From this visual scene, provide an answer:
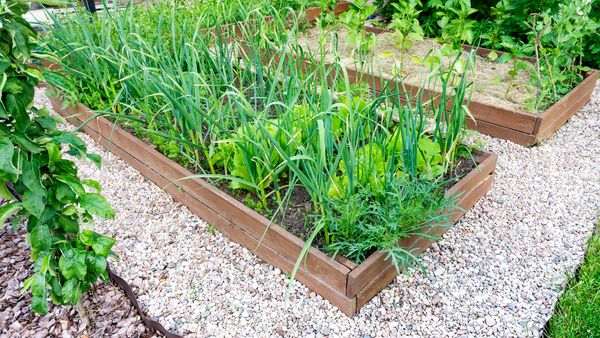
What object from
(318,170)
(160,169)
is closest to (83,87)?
(160,169)


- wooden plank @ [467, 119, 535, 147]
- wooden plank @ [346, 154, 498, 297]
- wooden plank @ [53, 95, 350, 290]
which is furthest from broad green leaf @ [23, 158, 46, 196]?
wooden plank @ [467, 119, 535, 147]

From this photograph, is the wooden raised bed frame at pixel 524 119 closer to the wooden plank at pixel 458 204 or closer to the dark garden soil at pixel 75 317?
the wooden plank at pixel 458 204

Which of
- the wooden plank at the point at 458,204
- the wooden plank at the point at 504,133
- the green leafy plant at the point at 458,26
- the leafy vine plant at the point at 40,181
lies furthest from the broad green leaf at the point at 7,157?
the green leafy plant at the point at 458,26

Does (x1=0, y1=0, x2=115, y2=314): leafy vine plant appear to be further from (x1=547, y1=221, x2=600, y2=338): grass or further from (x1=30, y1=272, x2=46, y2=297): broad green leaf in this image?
(x1=547, y1=221, x2=600, y2=338): grass

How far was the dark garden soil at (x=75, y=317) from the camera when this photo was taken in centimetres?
173

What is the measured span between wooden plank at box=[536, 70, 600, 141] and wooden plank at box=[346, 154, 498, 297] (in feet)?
2.37

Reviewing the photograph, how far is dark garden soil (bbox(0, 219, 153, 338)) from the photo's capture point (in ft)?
5.67

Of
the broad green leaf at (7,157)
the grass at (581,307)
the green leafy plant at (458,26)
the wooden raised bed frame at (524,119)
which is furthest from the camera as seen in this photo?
the green leafy plant at (458,26)

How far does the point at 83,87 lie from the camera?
9.86 feet

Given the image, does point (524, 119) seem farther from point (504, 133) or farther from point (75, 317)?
point (75, 317)

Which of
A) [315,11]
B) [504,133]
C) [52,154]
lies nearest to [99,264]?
[52,154]

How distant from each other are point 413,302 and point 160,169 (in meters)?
1.48

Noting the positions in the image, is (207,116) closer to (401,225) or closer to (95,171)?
(401,225)

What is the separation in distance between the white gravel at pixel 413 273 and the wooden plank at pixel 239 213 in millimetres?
140
